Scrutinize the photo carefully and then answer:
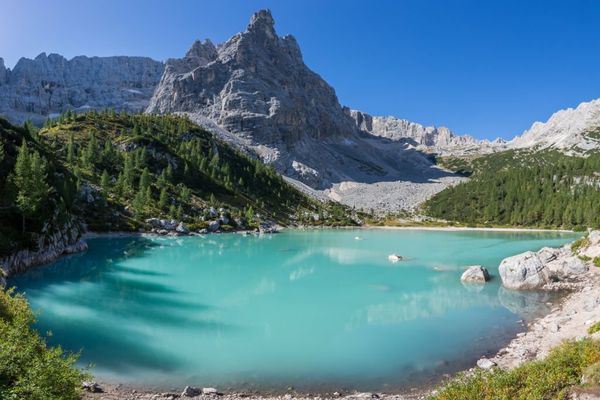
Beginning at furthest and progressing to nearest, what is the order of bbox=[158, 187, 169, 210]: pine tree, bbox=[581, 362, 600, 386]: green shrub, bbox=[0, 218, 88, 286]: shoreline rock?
bbox=[158, 187, 169, 210]: pine tree, bbox=[0, 218, 88, 286]: shoreline rock, bbox=[581, 362, 600, 386]: green shrub

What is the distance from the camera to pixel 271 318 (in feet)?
99.9

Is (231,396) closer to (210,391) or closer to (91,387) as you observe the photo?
(210,391)

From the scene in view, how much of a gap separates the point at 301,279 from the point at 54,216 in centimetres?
3407

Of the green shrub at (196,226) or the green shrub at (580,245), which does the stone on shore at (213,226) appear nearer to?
the green shrub at (196,226)

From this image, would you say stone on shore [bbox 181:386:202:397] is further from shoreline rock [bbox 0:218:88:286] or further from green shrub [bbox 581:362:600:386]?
shoreline rock [bbox 0:218:88:286]

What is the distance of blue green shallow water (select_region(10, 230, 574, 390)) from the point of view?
20.2 m

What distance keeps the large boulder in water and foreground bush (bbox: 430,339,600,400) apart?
93.4ft

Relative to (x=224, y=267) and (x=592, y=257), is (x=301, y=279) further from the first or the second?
(x=592, y=257)

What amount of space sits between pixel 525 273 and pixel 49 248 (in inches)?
2186

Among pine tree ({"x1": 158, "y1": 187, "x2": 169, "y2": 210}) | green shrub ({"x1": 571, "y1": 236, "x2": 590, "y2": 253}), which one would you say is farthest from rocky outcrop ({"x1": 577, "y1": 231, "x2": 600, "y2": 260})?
pine tree ({"x1": 158, "y1": 187, "x2": 169, "y2": 210})

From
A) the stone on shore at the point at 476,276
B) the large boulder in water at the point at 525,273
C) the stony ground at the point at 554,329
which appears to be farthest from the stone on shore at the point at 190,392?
the stone on shore at the point at 476,276

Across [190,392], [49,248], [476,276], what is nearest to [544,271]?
[476,276]

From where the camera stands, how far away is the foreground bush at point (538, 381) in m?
10.5

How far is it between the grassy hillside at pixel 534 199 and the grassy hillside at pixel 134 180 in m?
55.5
